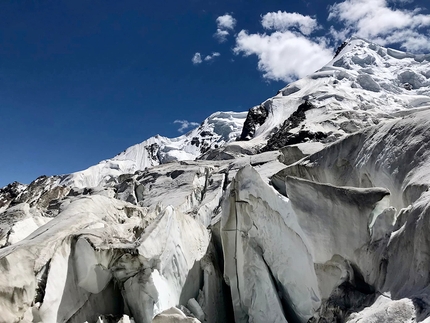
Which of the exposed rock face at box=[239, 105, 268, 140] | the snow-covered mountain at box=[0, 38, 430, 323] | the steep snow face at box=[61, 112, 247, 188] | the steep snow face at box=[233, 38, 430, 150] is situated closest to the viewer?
the snow-covered mountain at box=[0, 38, 430, 323]

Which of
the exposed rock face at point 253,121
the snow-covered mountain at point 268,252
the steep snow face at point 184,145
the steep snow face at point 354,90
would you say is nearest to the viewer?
the snow-covered mountain at point 268,252

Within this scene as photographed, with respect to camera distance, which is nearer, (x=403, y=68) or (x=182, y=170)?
(x=182, y=170)

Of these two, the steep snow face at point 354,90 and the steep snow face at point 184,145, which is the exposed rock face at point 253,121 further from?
the steep snow face at point 184,145

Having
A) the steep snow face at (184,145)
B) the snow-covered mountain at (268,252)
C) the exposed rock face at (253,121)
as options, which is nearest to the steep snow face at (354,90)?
the exposed rock face at (253,121)

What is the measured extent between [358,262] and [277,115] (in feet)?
175

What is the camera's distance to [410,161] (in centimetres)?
763

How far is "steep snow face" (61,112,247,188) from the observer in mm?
74250

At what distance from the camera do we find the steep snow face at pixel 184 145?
74.2 metres

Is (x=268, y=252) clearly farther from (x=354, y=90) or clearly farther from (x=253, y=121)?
(x=354, y=90)

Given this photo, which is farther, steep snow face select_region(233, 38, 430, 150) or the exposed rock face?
the exposed rock face

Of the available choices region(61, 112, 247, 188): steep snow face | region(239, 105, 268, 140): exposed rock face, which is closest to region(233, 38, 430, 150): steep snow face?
region(239, 105, 268, 140): exposed rock face

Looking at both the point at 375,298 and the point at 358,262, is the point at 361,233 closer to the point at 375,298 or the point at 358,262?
the point at 358,262

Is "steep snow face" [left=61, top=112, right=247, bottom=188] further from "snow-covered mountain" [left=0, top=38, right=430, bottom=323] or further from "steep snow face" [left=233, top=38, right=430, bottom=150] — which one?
"snow-covered mountain" [left=0, top=38, right=430, bottom=323]

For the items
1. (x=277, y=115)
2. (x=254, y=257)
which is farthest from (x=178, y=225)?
(x=277, y=115)
